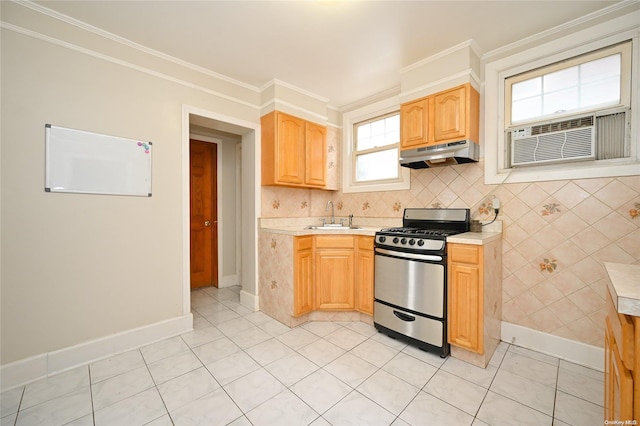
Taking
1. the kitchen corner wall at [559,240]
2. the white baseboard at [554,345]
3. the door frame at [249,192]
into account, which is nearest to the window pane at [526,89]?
the kitchen corner wall at [559,240]

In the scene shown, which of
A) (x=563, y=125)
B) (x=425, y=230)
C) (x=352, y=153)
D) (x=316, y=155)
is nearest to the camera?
(x=563, y=125)

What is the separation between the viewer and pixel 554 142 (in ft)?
6.59

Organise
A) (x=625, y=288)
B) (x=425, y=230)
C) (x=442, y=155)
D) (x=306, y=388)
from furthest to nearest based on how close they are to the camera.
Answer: (x=425, y=230)
(x=442, y=155)
(x=306, y=388)
(x=625, y=288)

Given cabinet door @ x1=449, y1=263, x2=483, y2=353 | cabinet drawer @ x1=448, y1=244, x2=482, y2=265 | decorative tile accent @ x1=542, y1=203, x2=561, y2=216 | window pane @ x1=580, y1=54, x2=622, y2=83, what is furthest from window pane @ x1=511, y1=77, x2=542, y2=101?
cabinet door @ x1=449, y1=263, x2=483, y2=353

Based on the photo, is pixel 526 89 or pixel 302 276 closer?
pixel 526 89

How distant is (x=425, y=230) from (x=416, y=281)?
55 centimetres

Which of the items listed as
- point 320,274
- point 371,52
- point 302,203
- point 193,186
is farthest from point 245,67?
point 320,274

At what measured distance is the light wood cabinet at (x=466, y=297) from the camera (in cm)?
185

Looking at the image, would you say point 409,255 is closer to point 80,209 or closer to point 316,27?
point 316,27

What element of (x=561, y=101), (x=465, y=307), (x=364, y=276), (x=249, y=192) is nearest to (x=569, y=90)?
(x=561, y=101)

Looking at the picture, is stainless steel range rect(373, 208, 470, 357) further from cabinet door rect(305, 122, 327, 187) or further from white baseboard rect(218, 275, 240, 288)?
white baseboard rect(218, 275, 240, 288)

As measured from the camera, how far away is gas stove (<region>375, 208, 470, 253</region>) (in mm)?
2047

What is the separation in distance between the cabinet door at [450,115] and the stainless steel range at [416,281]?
701 mm

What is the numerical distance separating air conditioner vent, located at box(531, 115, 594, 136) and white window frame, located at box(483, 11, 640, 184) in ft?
0.68
